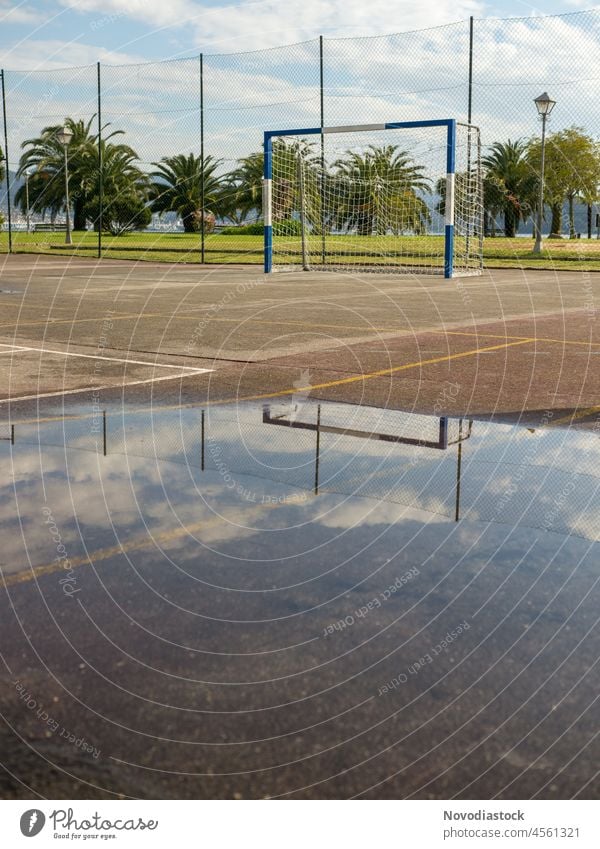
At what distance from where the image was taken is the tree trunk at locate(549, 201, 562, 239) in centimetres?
5899

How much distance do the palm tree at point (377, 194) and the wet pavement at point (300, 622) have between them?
23.2 m

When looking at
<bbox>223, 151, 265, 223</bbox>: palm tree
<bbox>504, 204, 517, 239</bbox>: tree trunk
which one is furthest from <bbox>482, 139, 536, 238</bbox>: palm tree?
<bbox>223, 151, 265, 223</bbox>: palm tree

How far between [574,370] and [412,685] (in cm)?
740

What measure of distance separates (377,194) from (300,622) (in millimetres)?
29325

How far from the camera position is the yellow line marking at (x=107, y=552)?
4602 millimetres

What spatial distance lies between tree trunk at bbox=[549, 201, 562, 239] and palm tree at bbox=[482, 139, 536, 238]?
2.04 m

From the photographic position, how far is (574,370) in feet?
34.3

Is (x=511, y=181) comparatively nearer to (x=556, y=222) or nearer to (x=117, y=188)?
(x=556, y=222)

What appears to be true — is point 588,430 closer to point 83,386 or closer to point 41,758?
point 83,386

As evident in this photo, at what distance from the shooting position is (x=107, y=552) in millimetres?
4922
